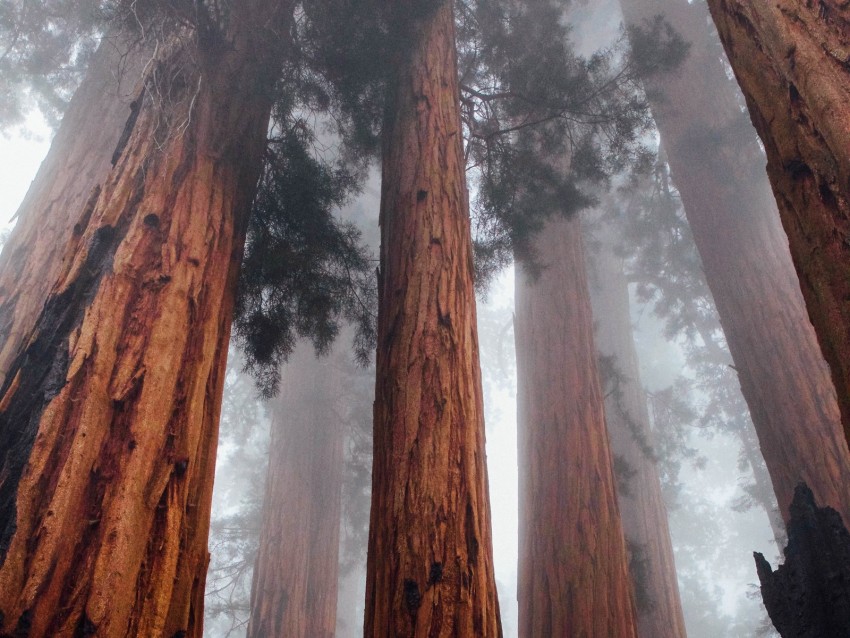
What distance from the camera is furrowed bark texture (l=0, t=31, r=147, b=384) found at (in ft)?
17.8

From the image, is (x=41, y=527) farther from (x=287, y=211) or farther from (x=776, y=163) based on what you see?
(x=287, y=211)

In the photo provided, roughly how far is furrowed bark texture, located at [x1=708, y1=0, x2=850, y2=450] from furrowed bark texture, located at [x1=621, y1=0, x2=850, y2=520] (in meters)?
4.26

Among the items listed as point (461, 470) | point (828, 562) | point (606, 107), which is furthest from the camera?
point (606, 107)

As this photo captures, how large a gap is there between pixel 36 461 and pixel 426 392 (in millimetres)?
1584

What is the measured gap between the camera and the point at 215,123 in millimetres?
3291

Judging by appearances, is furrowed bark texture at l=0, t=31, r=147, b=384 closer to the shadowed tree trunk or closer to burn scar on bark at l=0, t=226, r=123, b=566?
burn scar on bark at l=0, t=226, r=123, b=566

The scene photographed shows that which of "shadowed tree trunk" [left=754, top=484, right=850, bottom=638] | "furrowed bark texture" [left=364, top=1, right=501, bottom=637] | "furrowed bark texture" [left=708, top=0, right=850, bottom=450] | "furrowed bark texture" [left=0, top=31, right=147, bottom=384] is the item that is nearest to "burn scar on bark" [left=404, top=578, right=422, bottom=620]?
"furrowed bark texture" [left=364, top=1, right=501, bottom=637]

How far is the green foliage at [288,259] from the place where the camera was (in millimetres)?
4000

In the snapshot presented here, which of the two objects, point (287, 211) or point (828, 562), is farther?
point (287, 211)

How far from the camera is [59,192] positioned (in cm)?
631

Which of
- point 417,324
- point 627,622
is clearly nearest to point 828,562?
point 417,324

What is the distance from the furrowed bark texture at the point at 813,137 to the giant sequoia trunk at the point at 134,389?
203 cm

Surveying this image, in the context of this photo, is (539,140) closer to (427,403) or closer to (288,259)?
(288,259)

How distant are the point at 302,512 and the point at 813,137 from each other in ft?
28.1
